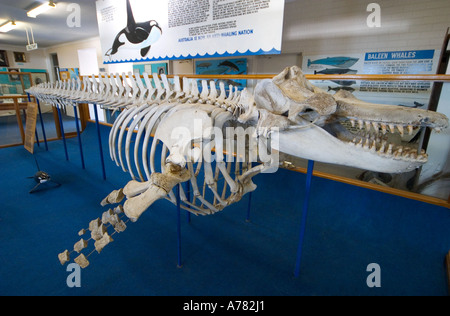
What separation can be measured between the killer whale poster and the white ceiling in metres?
1.30

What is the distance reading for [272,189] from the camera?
147 inches

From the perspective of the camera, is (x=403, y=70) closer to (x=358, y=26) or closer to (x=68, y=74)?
(x=358, y=26)

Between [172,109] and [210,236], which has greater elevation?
[172,109]

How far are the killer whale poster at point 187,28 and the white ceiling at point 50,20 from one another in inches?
51.3

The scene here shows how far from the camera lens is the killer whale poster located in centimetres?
327

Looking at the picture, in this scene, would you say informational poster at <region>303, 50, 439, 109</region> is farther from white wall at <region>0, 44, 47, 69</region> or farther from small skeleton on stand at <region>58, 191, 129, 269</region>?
white wall at <region>0, 44, 47, 69</region>

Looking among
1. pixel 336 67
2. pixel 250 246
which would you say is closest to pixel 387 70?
pixel 336 67

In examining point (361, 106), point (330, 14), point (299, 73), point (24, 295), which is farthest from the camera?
point (330, 14)

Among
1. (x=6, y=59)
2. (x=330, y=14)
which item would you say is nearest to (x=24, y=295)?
(x=330, y=14)

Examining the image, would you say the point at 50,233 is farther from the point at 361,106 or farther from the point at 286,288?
the point at 361,106

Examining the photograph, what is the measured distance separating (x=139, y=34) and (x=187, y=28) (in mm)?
1328

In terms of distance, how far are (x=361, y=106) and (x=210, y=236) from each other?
2143 millimetres

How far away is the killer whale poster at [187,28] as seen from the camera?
327 cm

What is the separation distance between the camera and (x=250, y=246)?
2.64m
